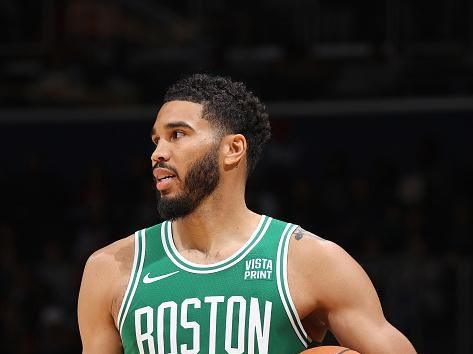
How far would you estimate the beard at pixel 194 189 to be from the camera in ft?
12.5

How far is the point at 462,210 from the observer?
984 centimetres

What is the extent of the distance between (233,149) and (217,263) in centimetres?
42

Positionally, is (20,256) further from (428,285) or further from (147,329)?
(147,329)

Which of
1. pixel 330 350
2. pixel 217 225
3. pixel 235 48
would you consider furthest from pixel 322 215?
pixel 330 350

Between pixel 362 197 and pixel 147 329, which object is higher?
pixel 147 329

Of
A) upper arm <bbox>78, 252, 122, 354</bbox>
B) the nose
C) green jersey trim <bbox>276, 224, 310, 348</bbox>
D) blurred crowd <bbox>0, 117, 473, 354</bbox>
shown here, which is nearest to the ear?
the nose

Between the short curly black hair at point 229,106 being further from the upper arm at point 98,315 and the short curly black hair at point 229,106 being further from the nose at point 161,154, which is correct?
the upper arm at point 98,315

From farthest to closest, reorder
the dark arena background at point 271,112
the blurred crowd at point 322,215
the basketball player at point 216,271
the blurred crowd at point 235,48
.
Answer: the blurred crowd at point 235,48, the dark arena background at point 271,112, the blurred crowd at point 322,215, the basketball player at point 216,271

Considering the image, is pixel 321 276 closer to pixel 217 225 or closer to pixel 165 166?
pixel 217 225

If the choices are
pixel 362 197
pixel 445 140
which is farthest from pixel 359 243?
pixel 445 140

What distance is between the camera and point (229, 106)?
3922 mm

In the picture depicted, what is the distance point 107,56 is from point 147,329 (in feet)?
26.8

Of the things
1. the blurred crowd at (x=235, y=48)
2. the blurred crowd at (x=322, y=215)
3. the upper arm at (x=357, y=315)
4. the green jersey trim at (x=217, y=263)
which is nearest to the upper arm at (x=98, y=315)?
the green jersey trim at (x=217, y=263)

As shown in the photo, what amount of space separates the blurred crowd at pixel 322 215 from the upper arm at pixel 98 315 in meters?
5.03
